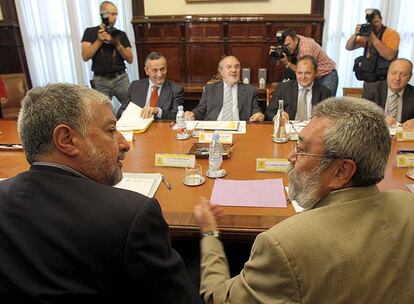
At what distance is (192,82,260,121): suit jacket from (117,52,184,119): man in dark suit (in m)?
0.22

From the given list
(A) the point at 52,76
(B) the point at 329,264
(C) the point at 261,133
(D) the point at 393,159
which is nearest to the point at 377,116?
(B) the point at 329,264

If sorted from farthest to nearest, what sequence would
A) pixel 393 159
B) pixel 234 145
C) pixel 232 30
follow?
pixel 232 30, pixel 234 145, pixel 393 159

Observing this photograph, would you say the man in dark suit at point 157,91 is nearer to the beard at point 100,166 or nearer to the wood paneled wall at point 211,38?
the wood paneled wall at point 211,38

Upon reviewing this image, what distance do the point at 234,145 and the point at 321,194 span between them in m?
1.19

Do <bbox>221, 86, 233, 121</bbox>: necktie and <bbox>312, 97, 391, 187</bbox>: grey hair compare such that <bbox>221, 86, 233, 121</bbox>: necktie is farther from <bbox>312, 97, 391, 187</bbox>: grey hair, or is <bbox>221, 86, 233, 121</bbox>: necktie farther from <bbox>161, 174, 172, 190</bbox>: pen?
<bbox>312, 97, 391, 187</bbox>: grey hair

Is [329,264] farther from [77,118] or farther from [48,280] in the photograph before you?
[77,118]

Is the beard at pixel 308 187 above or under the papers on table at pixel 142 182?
above

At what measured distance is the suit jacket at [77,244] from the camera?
803 millimetres

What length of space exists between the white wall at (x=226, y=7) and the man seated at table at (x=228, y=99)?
180cm

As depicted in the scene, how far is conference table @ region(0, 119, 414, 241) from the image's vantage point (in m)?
1.36

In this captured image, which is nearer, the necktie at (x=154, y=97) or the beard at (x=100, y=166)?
the beard at (x=100, y=166)

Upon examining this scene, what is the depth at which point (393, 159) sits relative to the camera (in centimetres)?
191

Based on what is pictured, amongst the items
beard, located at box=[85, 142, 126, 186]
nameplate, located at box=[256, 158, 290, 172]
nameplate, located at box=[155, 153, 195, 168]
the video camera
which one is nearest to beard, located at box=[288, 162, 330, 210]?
beard, located at box=[85, 142, 126, 186]

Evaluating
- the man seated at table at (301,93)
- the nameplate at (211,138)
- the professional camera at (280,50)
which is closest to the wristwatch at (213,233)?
the nameplate at (211,138)
